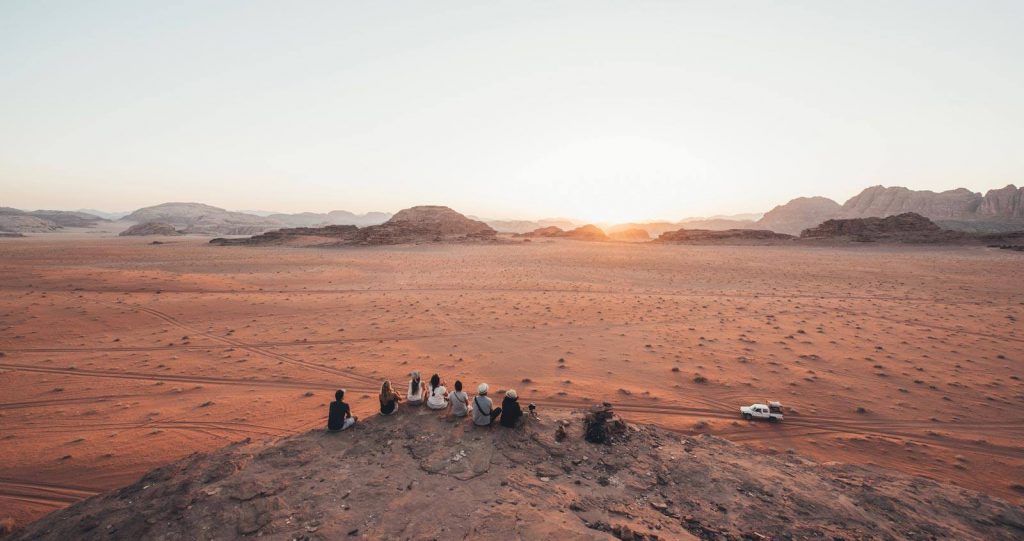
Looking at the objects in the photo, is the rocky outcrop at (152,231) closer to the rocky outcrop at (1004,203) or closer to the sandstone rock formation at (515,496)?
the sandstone rock formation at (515,496)

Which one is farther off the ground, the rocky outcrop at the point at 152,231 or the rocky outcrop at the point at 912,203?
the rocky outcrop at the point at 912,203

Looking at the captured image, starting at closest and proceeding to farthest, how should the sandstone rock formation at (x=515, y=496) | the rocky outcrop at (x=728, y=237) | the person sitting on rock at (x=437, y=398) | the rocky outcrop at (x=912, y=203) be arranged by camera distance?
the sandstone rock formation at (x=515, y=496), the person sitting on rock at (x=437, y=398), the rocky outcrop at (x=728, y=237), the rocky outcrop at (x=912, y=203)

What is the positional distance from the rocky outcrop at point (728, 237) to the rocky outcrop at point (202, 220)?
380ft

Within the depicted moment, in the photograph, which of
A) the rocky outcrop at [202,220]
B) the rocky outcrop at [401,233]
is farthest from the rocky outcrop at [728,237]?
the rocky outcrop at [202,220]

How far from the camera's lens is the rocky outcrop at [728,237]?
6278cm

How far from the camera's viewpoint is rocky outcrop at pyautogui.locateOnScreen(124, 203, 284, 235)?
122875 mm

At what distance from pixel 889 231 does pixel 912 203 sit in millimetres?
63488

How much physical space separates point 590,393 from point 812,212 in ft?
511

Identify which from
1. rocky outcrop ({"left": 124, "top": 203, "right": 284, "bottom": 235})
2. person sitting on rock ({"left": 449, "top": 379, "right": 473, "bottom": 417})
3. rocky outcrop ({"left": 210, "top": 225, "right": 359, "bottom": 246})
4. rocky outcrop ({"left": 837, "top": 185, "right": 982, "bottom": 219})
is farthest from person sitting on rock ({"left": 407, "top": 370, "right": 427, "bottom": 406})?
rocky outcrop ({"left": 124, "top": 203, "right": 284, "bottom": 235})

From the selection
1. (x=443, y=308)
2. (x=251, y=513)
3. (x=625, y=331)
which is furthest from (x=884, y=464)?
(x=443, y=308)

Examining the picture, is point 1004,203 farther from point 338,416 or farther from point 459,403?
point 338,416

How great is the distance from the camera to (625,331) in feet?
50.6

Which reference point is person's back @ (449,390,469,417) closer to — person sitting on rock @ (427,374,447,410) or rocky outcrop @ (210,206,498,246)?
person sitting on rock @ (427,374,447,410)

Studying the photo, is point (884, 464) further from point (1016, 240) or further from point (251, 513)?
point (1016, 240)
